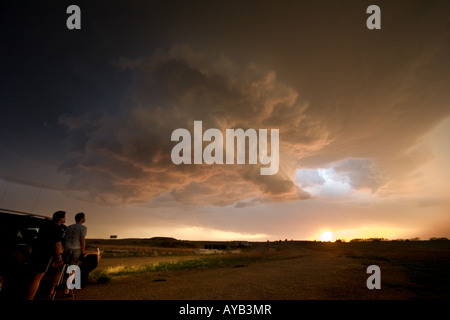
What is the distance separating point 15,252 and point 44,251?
836 millimetres

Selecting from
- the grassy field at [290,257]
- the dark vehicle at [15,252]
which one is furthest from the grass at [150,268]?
the dark vehicle at [15,252]

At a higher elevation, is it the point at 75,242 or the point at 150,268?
the point at 75,242

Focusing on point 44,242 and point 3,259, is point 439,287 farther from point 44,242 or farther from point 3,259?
point 3,259

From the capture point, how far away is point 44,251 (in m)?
5.50

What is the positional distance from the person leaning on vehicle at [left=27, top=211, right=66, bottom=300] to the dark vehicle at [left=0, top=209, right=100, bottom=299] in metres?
0.18

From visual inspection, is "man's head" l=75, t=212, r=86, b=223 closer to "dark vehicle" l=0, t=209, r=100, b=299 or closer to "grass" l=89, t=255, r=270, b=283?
"dark vehicle" l=0, t=209, r=100, b=299

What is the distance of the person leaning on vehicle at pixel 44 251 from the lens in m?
5.33

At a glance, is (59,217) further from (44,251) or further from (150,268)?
(150,268)

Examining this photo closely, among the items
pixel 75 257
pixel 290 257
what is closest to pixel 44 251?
pixel 75 257

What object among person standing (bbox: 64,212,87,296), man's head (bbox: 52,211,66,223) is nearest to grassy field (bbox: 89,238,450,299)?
person standing (bbox: 64,212,87,296)

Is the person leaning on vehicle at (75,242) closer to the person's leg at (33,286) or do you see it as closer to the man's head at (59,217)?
the man's head at (59,217)
